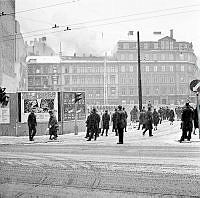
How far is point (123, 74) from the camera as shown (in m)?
81.4

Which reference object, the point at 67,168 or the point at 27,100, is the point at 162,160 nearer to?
the point at 67,168

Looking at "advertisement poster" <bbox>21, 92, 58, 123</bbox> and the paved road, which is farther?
"advertisement poster" <bbox>21, 92, 58, 123</bbox>

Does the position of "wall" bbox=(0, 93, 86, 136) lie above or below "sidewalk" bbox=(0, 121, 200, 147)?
above

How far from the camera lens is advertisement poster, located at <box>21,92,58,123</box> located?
2166 centimetres

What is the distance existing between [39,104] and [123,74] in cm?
6043

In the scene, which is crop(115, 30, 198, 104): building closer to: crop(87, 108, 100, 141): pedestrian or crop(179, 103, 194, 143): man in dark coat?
crop(87, 108, 100, 141): pedestrian

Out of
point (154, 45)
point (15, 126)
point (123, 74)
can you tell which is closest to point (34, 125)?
point (15, 126)

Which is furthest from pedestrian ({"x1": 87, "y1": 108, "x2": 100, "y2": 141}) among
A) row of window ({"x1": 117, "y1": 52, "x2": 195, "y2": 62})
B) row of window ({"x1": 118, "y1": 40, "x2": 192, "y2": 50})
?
row of window ({"x1": 118, "y1": 40, "x2": 192, "y2": 50})

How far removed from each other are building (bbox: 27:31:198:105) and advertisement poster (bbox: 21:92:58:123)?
181 ft

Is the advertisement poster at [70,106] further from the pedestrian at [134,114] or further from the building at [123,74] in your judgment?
the building at [123,74]

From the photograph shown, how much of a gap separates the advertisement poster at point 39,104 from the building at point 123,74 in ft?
181

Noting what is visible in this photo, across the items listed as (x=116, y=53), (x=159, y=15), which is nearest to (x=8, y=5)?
(x=159, y=15)

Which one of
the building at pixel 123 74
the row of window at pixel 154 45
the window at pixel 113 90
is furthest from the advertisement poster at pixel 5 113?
the row of window at pixel 154 45

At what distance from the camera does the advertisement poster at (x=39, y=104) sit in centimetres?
2166
